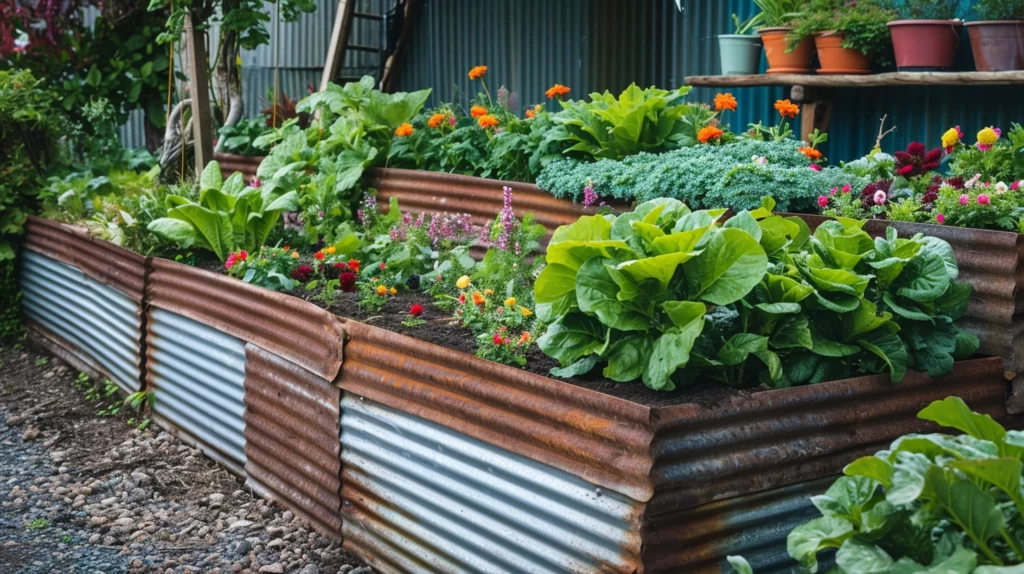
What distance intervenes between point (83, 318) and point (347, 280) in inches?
93.8

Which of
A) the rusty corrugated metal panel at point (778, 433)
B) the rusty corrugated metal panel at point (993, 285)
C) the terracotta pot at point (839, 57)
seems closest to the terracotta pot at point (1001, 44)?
the terracotta pot at point (839, 57)

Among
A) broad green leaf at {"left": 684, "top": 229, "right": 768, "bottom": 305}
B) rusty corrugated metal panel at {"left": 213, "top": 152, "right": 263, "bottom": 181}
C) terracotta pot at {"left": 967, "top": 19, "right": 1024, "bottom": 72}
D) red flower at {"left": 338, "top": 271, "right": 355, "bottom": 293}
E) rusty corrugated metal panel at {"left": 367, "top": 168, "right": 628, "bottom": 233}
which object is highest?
terracotta pot at {"left": 967, "top": 19, "right": 1024, "bottom": 72}

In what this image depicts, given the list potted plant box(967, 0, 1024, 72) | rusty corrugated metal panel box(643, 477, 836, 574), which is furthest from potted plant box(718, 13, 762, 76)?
rusty corrugated metal panel box(643, 477, 836, 574)

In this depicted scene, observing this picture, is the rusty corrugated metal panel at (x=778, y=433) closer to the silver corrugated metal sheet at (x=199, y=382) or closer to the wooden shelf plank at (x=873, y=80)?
the silver corrugated metal sheet at (x=199, y=382)

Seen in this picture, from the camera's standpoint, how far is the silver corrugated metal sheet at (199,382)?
444cm

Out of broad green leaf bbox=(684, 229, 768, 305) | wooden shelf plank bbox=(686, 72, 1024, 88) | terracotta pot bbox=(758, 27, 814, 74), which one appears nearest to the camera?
broad green leaf bbox=(684, 229, 768, 305)

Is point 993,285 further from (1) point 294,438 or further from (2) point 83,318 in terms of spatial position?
(2) point 83,318

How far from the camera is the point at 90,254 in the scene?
5.88 m

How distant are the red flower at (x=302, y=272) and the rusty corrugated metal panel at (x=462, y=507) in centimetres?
122

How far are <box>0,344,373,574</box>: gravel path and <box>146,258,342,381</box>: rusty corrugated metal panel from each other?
61 centimetres

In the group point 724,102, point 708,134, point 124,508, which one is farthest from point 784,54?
point 124,508

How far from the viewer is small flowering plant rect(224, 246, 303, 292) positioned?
450 cm

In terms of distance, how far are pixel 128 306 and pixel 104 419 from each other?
57 cm

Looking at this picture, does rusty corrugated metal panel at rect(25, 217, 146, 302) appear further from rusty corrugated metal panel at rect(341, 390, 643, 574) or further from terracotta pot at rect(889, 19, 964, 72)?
terracotta pot at rect(889, 19, 964, 72)
